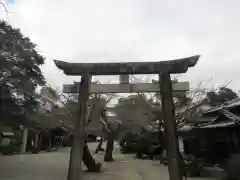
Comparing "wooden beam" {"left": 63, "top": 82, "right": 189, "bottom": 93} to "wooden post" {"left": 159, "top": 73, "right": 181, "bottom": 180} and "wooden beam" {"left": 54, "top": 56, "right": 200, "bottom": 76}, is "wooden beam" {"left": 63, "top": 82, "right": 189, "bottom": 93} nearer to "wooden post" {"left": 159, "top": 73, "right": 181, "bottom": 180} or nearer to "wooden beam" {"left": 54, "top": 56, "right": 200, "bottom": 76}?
"wooden beam" {"left": 54, "top": 56, "right": 200, "bottom": 76}

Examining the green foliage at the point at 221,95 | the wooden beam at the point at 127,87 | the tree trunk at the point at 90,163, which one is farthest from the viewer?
the green foliage at the point at 221,95

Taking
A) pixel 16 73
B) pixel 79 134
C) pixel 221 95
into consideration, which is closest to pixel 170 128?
pixel 79 134

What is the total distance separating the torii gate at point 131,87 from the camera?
6410 millimetres

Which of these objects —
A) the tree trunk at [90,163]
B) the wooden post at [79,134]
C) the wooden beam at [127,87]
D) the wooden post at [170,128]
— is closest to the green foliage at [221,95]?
the tree trunk at [90,163]

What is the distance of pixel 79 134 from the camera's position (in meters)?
6.76

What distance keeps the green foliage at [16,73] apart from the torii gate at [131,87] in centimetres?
455

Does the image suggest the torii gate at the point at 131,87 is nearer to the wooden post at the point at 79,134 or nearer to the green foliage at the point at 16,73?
the wooden post at the point at 79,134

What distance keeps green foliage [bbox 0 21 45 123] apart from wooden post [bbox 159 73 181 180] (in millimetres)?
6851

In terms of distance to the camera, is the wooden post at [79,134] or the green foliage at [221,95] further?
the green foliage at [221,95]

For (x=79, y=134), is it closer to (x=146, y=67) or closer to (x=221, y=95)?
(x=146, y=67)

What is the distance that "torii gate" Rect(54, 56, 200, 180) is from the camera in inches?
252

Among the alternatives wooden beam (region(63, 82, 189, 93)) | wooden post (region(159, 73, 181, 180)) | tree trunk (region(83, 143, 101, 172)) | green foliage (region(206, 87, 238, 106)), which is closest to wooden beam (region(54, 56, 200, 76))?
wooden post (region(159, 73, 181, 180))

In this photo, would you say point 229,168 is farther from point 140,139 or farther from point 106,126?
point 140,139

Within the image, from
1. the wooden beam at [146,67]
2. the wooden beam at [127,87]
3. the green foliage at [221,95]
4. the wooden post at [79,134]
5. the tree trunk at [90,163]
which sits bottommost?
the tree trunk at [90,163]
